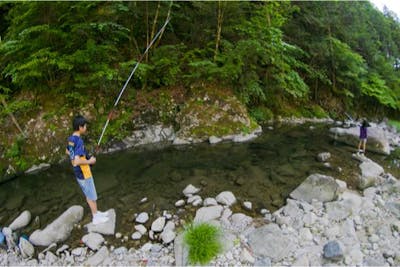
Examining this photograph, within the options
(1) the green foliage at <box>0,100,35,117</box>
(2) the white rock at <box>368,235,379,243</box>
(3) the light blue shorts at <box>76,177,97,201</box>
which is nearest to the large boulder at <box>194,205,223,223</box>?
(3) the light blue shorts at <box>76,177,97,201</box>

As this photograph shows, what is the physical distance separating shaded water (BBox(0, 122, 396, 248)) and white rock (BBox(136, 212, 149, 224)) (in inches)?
5.3

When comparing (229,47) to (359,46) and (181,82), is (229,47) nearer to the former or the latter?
(181,82)

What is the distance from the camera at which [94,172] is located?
20.5ft

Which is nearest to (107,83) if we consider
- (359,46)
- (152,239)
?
(152,239)

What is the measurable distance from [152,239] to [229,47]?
286 inches

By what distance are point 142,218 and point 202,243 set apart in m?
1.37

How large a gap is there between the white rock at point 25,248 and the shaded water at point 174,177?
0.65 m

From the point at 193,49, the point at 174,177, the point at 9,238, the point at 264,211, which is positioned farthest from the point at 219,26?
the point at 9,238

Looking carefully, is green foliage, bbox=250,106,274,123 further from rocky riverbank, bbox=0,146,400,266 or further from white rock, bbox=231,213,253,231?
white rock, bbox=231,213,253,231

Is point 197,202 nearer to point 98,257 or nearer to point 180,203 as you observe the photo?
point 180,203

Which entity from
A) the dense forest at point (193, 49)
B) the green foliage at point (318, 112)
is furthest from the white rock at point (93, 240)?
the green foliage at point (318, 112)

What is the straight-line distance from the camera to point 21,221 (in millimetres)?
4344

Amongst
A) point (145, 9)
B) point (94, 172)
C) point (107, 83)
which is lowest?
point (94, 172)

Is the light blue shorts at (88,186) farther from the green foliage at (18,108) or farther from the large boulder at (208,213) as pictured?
the green foliage at (18,108)
